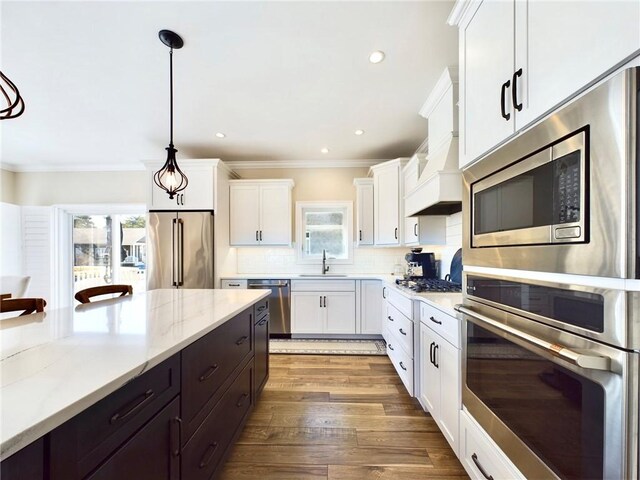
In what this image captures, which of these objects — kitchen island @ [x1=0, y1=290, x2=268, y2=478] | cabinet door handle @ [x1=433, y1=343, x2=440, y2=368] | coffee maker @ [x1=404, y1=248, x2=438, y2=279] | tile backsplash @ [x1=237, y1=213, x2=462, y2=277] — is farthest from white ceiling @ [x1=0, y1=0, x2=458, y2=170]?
cabinet door handle @ [x1=433, y1=343, x2=440, y2=368]

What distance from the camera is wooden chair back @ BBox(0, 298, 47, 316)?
1.38 meters

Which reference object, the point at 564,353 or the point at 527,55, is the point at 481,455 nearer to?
the point at 564,353

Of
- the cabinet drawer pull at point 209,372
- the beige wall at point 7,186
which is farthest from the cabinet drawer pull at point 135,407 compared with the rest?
the beige wall at point 7,186

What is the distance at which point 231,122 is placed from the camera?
285 cm

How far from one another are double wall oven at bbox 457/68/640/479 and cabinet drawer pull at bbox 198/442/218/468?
123 centimetres

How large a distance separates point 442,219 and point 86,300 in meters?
3.21

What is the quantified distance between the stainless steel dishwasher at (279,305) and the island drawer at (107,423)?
2.70 metres

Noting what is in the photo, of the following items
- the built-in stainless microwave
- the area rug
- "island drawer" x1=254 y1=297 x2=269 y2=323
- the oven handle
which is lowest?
the area rug

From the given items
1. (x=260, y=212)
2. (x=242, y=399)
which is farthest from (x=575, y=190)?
(x=260, y=212)

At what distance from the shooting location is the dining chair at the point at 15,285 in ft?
8.36

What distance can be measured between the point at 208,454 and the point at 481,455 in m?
1.22

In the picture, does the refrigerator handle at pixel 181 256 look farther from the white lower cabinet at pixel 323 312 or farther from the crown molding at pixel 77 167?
the crown molding at pixel 77 167

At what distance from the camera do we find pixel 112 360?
0.77 m

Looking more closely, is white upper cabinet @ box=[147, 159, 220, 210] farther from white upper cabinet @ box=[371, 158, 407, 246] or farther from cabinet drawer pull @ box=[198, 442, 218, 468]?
cabinet drawer pull @ box=[198, 442, 218, 468]
